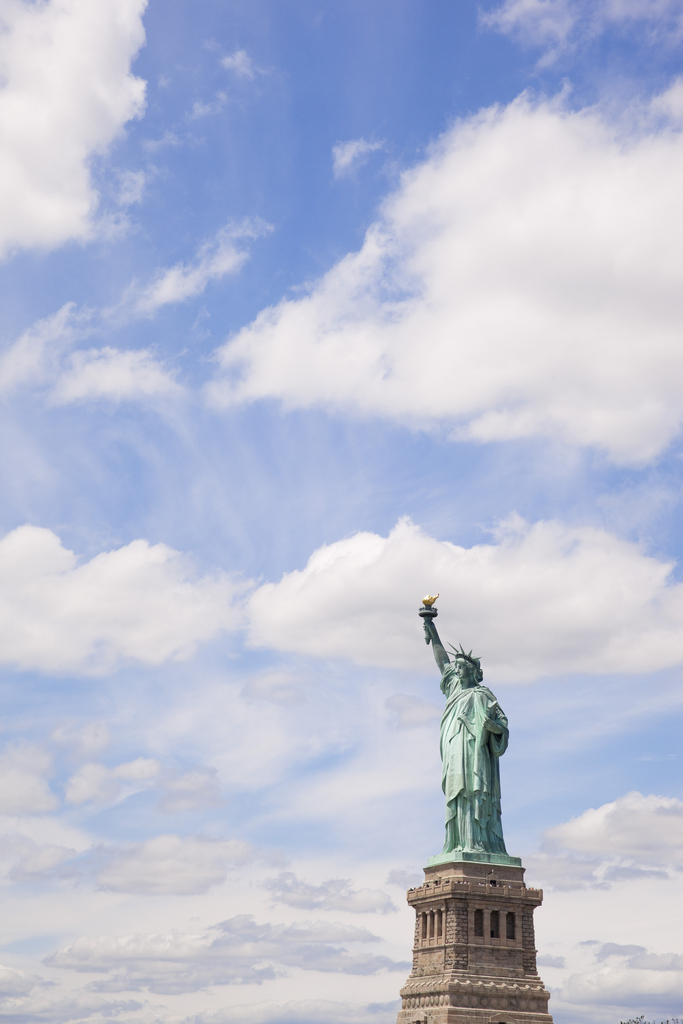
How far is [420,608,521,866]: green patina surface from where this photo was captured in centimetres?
7212

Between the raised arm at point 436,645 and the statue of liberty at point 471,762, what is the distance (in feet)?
4.38

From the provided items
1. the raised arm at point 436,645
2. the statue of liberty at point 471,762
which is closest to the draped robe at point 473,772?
the statue of liberty at point 471,762

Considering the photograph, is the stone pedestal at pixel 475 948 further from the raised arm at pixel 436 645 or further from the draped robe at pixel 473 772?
the raised arm at pixel 436 645

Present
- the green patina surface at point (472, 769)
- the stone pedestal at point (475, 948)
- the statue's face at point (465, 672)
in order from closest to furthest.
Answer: the stone pedestal at point (475, 948) → the green patina surface at point (472, 769) → the statue's face at point (465, 672)

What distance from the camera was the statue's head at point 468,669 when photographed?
77.2m

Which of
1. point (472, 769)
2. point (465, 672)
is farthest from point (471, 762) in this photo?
point (465, 672)

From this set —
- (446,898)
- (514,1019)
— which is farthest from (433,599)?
(514,1019)

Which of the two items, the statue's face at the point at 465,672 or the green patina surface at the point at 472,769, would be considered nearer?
the green patina surface at the point at 472,769

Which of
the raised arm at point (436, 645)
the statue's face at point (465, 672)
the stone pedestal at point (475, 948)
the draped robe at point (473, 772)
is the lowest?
the stone pedestal at point (475, 948)

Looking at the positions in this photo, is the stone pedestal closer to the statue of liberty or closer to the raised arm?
the statue of liberty

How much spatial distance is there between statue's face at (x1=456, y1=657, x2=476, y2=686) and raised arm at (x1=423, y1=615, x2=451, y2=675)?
60.1 inches

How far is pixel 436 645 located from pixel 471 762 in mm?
8343

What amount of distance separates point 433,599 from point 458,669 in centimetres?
470

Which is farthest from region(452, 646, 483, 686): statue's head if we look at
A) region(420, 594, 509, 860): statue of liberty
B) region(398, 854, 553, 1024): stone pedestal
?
region(398, 854, 553, 1024): stone pedestal
